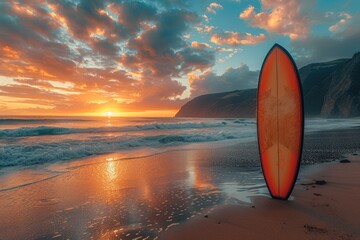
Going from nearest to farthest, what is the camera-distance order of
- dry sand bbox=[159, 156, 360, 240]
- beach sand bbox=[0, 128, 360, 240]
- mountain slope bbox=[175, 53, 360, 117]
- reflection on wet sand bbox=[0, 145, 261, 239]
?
dry sand bbox=[159, 156, 360, 240] → beach sand bbox=[0, 128, 360, 240] → reflection on wet sand bbox=[0, 145, 261, 239] → mountain slope bbox=[175, 53, 360, 117]

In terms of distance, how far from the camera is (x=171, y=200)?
366cm

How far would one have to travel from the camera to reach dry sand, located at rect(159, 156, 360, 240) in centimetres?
243

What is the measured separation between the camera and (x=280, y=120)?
359cm

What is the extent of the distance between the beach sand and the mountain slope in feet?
197

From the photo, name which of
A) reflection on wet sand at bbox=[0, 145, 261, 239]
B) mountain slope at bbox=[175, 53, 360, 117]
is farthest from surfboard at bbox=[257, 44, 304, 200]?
mountain slope at bbox=[175, 53, 360, 117]

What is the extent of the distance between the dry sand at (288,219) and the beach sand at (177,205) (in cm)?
1

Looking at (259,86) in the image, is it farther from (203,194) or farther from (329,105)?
(329,105)

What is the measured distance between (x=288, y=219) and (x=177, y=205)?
151 centimetres

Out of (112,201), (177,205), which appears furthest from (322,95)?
(112,201)

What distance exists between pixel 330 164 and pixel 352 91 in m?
61.0

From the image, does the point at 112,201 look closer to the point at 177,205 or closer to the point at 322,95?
the point at 177,205

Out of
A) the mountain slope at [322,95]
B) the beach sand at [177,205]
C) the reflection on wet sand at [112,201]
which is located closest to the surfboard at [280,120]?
the beach sand at [177,205]

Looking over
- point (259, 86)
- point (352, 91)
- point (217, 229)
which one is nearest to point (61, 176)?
point (217, 229)

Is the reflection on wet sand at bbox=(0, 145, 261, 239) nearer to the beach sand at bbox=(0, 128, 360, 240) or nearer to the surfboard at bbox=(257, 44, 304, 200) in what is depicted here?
the beach sand at bbox=(0, 128, 360, 240)
